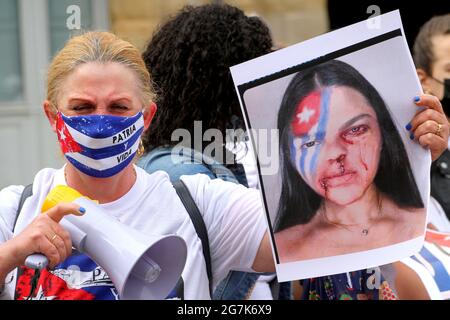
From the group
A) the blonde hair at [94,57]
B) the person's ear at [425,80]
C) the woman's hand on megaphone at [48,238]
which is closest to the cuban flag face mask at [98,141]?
the blonde hair at [94,57]

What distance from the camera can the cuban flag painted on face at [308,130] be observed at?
262 centimetres

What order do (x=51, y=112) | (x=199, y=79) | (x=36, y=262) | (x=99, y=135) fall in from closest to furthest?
1. (x=36, y=262)
2. (x=99, y=135)
3. (x=51, y=112)
4. (x=199, y=79)

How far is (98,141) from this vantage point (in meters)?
2.56

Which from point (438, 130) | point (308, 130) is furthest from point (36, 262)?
point (438, 130)

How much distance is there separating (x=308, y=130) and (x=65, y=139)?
2.13 feet

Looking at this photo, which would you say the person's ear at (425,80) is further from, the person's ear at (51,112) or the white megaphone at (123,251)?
the white megaphone at (123,251)

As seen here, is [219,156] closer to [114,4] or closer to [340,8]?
[114,4]

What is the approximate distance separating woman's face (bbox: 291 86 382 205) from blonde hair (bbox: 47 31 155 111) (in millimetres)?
452

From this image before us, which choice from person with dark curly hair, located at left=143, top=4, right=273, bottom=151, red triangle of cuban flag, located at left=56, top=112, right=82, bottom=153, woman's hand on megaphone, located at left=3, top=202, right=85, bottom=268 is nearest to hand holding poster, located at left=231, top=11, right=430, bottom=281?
red triangle of cuban flag, located at left=56, top=112, right=82, bottom=153

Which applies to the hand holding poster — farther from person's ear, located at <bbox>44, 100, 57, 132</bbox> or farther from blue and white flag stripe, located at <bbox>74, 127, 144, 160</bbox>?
person's ear, located at <bbox>44, 100, 57, 132</bbox>

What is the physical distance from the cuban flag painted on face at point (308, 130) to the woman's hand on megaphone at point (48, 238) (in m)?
0.64

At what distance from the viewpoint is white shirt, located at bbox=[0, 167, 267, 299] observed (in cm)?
256

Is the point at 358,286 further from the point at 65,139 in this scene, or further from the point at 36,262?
the point at 36,262
